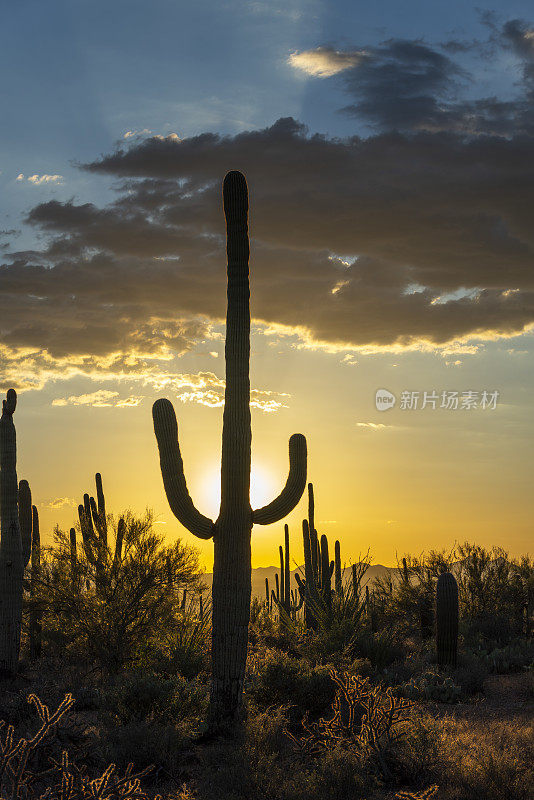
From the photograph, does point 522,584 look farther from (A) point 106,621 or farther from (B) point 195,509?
(B) point 195,509

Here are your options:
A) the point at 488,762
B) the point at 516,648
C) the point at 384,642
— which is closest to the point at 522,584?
the point at 516,648

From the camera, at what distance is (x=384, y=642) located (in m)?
19.8

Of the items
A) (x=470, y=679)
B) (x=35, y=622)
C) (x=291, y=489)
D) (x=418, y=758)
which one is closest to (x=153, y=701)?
(x=291, y=489)

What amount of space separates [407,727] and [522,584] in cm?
1751

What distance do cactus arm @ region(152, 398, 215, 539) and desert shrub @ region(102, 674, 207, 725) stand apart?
281 centimetres

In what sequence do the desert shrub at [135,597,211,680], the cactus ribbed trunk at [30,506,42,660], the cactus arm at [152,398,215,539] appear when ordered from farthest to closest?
the cactus ribbed trunk at [30,506,42,660], the desert shrub at [135,597,211,680], the cactus arm at [152,398,215,539]

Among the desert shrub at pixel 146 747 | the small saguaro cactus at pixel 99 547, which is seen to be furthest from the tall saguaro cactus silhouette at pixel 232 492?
the small saguaro cactus at pixel 99 547

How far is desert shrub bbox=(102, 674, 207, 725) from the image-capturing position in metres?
12.3

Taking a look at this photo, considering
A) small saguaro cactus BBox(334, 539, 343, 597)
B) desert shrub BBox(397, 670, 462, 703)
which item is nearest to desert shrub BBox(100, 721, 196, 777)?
desert shrub BBox(397, 670, 462, 703)

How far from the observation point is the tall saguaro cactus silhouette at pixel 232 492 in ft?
40.7

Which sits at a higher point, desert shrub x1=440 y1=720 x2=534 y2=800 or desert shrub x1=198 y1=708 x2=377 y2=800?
desert shrub x1=440 y1=720 x2=534 y2=800

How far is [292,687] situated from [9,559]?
11.1m

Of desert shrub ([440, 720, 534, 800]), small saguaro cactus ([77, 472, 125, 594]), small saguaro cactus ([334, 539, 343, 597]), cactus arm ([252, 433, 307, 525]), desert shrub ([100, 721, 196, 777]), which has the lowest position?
desert shrub ([100, 721, 196, 777])

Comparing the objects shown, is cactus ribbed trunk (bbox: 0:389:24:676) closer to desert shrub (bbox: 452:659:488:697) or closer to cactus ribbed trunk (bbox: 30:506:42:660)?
cactus ribbed trunk (bbox: 30:506:42:660)
